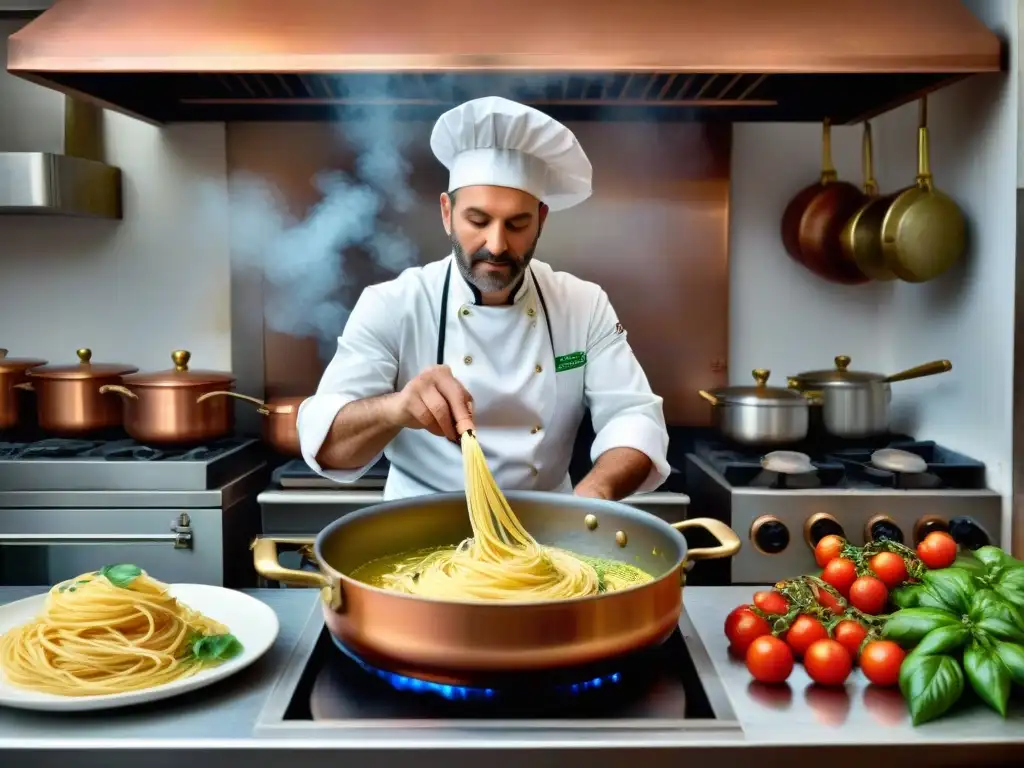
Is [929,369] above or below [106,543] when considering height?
above

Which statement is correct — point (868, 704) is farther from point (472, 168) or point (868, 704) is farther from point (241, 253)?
point (241, 253)

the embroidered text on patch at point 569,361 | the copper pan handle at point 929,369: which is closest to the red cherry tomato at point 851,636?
the embroidered text on patch at point 569,361

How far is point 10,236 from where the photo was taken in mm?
3281

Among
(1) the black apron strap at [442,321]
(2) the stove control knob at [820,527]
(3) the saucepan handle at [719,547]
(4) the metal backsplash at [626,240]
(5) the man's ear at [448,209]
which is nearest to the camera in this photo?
(3) the saucepan handle at [719,547]

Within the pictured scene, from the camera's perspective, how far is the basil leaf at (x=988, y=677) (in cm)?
110

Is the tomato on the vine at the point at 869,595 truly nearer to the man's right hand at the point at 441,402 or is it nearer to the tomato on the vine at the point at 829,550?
the tomato on the vine at the point at 829,550

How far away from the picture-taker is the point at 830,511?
263 cm

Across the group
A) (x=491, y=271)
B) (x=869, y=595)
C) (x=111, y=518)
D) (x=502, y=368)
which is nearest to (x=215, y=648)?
(x=869, y=595)

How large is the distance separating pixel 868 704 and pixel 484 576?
1.76 feet

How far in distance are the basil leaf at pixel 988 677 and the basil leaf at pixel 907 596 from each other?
14 cm

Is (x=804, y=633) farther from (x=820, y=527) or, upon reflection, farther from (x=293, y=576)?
(x=820, y=527)

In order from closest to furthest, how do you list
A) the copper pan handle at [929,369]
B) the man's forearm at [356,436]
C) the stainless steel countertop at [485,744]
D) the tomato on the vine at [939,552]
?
the stainless steel countertop at [485,744] → the tomato on the vine at [939,552] → the man's forearm at [356,436] → the copper pan handle at [929,369]

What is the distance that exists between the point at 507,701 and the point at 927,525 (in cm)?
186

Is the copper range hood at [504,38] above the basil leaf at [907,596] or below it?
above
